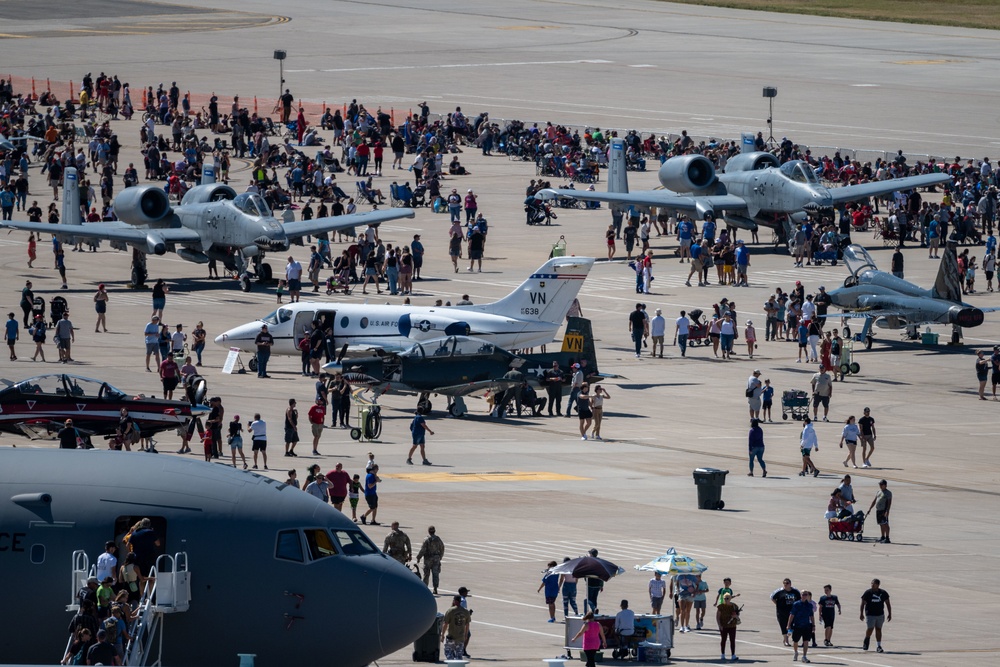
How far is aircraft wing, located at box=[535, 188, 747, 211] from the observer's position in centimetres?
6512

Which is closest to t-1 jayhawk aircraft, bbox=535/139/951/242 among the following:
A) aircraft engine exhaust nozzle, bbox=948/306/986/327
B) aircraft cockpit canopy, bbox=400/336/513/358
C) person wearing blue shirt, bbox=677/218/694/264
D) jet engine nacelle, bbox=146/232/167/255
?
person wearing blue shirt, bbox=677/218/694/264

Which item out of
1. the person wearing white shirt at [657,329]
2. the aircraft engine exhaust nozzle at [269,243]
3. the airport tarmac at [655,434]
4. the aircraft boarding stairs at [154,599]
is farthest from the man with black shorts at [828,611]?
the aircraft engine exhaust nozzle at [269,243]

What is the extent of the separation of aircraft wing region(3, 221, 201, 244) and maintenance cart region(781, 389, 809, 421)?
866 inches

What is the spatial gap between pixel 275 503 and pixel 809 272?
45558 millimetres

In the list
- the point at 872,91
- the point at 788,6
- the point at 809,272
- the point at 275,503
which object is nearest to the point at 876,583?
the point at 275,503

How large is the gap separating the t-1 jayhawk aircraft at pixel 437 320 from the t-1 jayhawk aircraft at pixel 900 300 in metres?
10.2

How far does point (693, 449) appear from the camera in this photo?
39750mm

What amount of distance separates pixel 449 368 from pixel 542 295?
4119mm

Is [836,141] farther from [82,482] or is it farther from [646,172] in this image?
[82,482]

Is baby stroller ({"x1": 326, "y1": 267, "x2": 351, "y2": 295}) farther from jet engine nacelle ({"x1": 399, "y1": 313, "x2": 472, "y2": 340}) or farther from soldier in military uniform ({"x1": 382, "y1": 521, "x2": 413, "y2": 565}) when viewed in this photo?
soldier in military uniform ({"x1": 382, "y1": 521, "x2": 413, "y2": 565})

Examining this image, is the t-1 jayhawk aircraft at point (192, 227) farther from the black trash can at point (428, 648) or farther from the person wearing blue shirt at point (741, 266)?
the black trash can at point (428, 648)

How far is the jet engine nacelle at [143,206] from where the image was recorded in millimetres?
58000

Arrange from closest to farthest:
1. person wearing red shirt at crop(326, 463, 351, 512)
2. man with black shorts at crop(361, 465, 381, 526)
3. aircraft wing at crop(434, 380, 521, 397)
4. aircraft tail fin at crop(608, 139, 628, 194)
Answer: man with black shorts at crop(361, 465, 381, 526) < person wearing red shirt at crop(326, 463, 351, 512) < aircraft wing at crop(434, 380, 521, 397) < aircraft tail fin at crop(608, 139, 628, 194)

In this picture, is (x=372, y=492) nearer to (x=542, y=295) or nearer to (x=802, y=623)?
(x=802, y=623)
